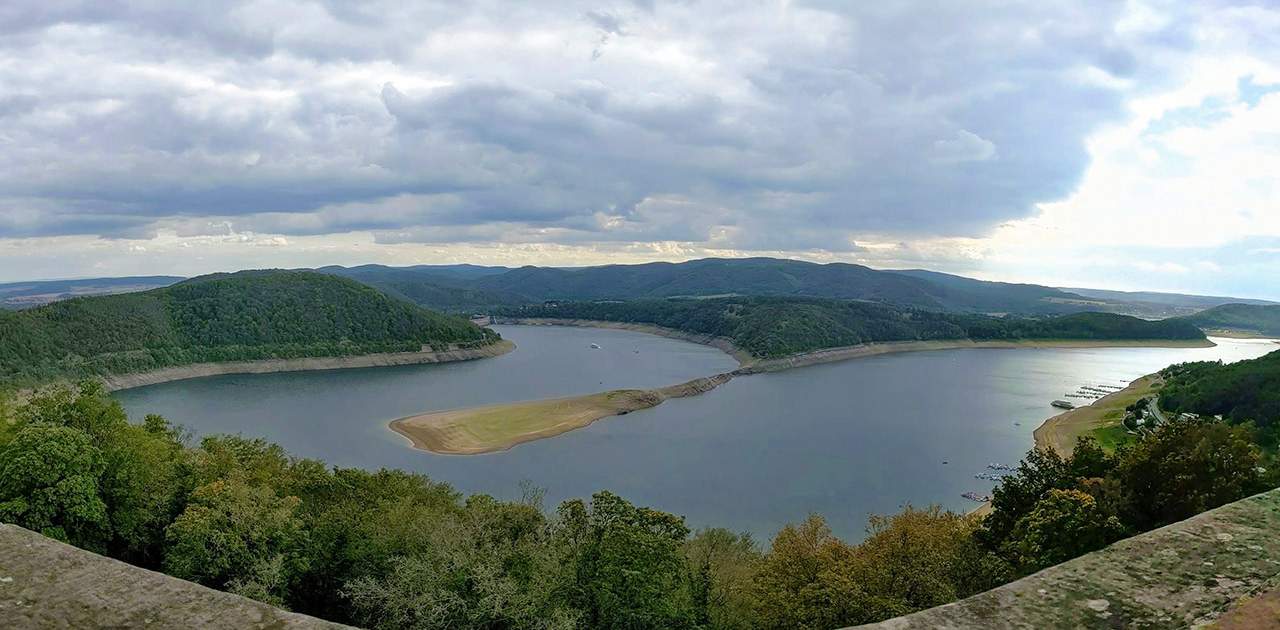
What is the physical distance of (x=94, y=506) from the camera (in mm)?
15836

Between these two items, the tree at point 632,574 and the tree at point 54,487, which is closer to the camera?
the tree at point 632,574

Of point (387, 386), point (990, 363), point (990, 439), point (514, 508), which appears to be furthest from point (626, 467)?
point (990, 363)

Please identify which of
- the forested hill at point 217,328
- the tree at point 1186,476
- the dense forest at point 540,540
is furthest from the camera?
the forested hill at point 217,328

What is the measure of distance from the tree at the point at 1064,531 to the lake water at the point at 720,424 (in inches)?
767

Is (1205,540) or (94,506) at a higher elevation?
(1205,540)

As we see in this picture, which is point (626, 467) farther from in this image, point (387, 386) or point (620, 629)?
point (387, 386)

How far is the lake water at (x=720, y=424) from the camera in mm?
39688

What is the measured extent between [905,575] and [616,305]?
589 ft

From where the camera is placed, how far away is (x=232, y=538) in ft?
51.0

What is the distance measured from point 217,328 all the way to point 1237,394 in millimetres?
127852

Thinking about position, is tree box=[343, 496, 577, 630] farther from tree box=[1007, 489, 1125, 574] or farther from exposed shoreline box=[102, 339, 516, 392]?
exposed shoreline box=[102, 339, 516, 392]

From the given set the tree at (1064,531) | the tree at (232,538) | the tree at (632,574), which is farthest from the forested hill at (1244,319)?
the tree at (232,538)

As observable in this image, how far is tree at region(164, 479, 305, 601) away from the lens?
15102mm

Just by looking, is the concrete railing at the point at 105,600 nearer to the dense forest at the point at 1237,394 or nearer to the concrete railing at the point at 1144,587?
the concrete railing at the point at 1144,587
